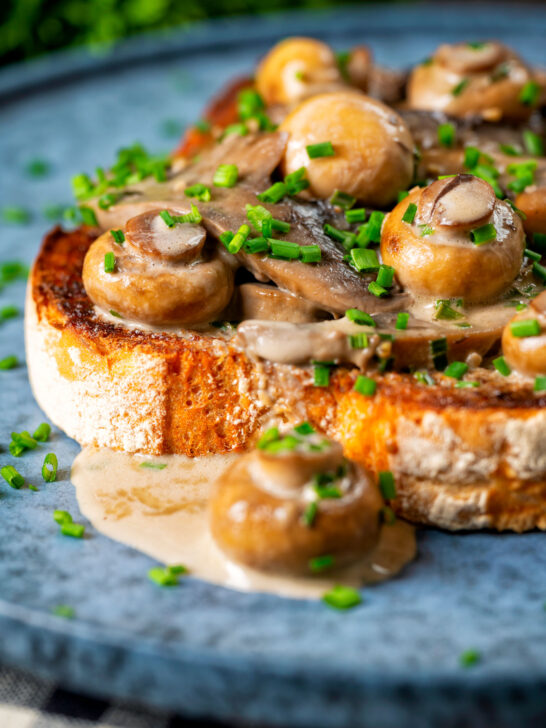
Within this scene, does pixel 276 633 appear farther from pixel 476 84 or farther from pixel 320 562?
pixel 476 84

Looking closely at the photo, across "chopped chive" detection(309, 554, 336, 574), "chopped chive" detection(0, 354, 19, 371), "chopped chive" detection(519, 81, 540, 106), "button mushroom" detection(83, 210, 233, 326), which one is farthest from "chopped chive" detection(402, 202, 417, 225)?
"chopped chive" detection(0, 354, 19, 371)

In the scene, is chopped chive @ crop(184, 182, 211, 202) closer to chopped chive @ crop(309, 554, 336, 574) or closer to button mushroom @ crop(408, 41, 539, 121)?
chopped chive @ crop(309, 554, 336, 574)

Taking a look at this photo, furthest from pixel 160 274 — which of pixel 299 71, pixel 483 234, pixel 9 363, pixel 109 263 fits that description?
pixel 299 71

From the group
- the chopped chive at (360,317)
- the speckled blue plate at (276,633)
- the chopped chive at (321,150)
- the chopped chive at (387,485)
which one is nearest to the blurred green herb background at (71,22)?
the chopped chive at (321,150)

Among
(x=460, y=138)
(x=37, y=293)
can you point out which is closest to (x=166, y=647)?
(x=37, y=293)

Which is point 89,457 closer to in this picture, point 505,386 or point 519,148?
point 505,386
